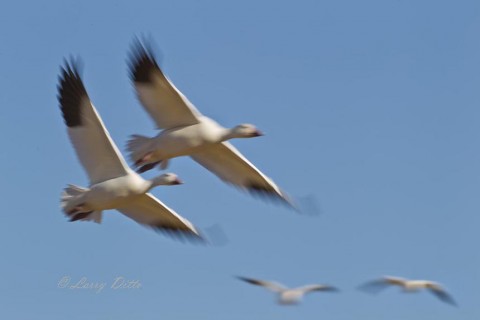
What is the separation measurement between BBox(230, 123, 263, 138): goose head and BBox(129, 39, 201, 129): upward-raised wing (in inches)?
21.1

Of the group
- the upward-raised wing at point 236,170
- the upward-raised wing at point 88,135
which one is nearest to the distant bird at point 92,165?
the upward-raised wing at point 88,135

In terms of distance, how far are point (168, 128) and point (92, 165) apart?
1.03 metres

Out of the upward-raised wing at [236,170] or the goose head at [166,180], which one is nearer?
the goose head at [166,180]

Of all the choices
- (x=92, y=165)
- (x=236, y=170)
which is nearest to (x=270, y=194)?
(x=236, y=170)

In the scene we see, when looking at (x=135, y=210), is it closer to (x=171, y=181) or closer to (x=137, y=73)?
(x=171, y=181)

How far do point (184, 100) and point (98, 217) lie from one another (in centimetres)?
196

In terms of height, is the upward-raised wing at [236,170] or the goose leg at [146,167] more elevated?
the upward-raised wing at [236,170]

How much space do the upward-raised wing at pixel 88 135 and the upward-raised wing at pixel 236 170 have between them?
1244 millimetres

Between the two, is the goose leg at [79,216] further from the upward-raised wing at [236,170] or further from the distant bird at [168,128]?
the upward-raised wing at [236,170]

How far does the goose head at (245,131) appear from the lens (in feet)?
55.1

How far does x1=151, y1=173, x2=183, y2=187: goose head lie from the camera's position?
1683 centimetres

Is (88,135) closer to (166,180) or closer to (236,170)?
(166,180)

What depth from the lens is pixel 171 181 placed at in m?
17.1

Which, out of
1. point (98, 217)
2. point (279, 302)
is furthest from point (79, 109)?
point (279, 302)
